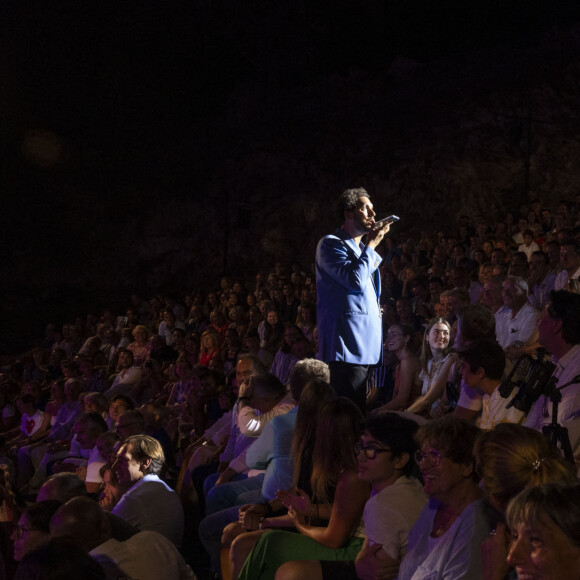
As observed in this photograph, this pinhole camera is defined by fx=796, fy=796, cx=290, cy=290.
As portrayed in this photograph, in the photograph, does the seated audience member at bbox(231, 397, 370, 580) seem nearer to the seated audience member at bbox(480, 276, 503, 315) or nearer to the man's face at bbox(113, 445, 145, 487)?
the man's face at bbox(113, 445, 145, 487)

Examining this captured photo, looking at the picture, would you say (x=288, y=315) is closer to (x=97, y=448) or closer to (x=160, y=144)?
(x=97, y=448)

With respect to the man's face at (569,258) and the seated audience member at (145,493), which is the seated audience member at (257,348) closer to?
the man's face at (569,258)

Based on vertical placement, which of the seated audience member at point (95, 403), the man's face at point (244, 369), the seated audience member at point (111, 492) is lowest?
the seated audience member at point (95, 403)

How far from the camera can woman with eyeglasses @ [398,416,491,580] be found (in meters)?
2.43

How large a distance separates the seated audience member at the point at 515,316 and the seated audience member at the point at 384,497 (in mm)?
2847

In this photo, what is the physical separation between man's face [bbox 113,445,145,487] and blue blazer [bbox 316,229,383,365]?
1111 mm

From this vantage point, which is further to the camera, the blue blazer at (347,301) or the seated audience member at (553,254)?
the seated audience member at (553,254)

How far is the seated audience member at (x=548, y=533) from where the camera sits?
5.59 ft

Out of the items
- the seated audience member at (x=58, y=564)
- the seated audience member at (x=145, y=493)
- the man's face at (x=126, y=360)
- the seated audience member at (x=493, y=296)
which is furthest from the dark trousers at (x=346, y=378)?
the man's face at (x=126, y=360)

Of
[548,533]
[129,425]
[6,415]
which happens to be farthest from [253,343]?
[548,533]

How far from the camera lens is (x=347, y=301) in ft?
13.5

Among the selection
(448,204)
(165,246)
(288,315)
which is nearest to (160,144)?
(165,246)

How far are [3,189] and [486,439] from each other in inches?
700

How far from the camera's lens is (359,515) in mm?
3158
